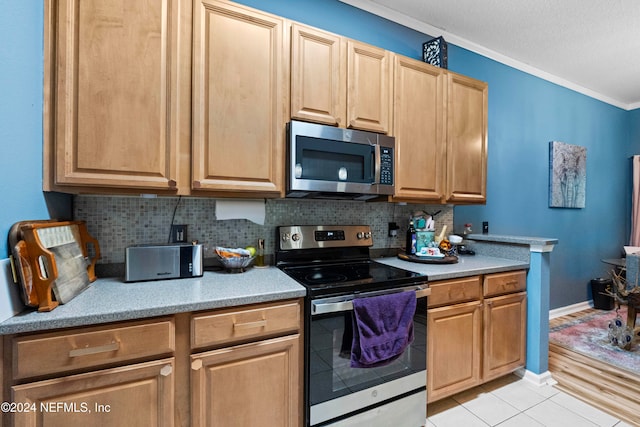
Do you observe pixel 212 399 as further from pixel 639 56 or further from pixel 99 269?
pixel 639 56

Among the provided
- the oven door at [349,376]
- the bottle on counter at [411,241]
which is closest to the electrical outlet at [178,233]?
the oven door at [349,376]

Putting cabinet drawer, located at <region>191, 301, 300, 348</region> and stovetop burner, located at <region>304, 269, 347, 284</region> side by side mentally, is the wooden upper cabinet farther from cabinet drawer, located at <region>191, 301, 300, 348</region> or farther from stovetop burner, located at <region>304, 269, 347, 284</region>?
cabinet drawer, located at <region>191, 301, 300, 348</region>

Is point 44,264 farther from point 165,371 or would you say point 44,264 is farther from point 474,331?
point 474,331

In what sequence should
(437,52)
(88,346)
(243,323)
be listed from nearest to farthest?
1. (88,346)
2. (243,323)
3. (437,52)

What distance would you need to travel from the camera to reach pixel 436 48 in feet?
7.18

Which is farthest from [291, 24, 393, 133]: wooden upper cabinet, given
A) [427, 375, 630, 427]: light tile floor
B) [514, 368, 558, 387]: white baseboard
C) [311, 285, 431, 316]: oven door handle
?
[514, 368, 558, 387]: white baseboard

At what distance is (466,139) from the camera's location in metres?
2.19

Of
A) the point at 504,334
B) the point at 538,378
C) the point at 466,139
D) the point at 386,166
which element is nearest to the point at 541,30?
the point at 466,139

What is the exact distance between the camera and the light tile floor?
5.59ft

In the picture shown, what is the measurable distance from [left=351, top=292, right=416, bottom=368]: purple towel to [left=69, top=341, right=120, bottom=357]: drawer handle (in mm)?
983

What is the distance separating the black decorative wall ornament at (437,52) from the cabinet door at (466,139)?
0.48ft

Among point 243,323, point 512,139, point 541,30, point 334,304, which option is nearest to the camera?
point 243,323

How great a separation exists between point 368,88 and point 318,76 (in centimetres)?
35

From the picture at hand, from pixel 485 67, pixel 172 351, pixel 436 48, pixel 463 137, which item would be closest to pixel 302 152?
pixel 172 351
